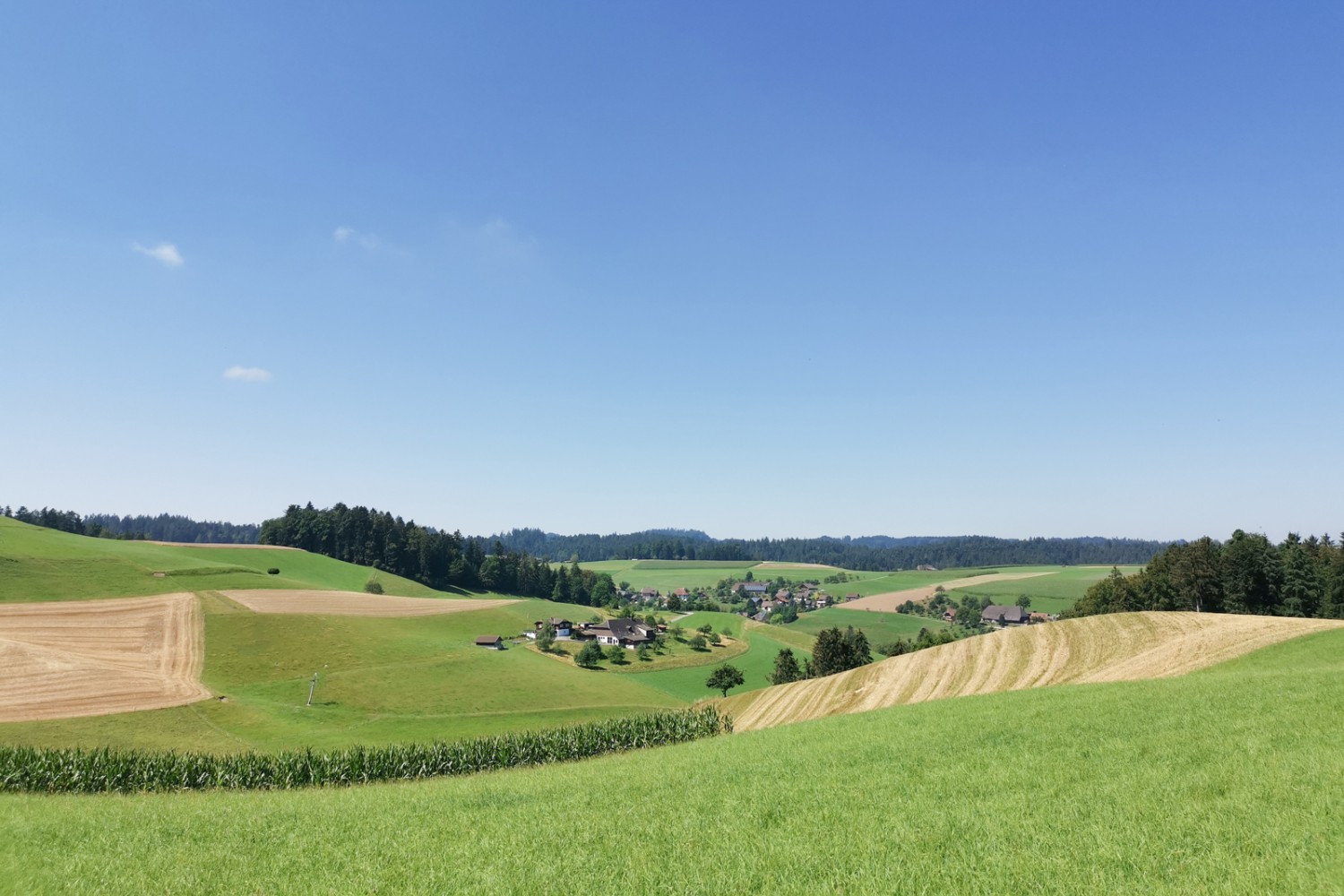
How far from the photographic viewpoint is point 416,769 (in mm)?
44250

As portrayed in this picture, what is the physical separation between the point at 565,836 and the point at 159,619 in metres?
99.3

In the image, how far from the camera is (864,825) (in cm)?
1205

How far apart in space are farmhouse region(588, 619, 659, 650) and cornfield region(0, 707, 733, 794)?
72.4 meters

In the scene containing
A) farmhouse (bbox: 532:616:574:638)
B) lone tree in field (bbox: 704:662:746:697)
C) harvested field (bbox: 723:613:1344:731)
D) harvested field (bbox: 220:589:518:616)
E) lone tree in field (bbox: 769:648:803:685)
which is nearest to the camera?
harvested field (bbox: 723:613:1344:731)

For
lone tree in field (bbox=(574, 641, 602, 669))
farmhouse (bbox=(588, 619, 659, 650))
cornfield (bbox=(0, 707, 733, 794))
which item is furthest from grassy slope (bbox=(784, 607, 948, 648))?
cornfield (bbox=(0, 707, 733, 794))

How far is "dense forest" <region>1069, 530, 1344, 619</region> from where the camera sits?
8675 centimetres

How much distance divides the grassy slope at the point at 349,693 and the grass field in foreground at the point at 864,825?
1532 inches

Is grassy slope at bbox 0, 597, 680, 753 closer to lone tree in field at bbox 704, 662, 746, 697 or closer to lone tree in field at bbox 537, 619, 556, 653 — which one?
lone tree in field at bbox 537, 619, 556, 653

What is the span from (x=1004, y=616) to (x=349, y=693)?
164701mm

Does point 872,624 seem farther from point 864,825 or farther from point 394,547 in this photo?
point 864,825

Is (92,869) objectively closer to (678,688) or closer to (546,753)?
(546,753)

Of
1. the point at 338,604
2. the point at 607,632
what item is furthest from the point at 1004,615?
the point at 338,604

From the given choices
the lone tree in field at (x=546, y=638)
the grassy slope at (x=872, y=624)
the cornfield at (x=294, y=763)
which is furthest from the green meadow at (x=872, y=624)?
the cornfield at (x=294, y=763)

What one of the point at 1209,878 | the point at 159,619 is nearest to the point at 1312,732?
the point at 1209,878
